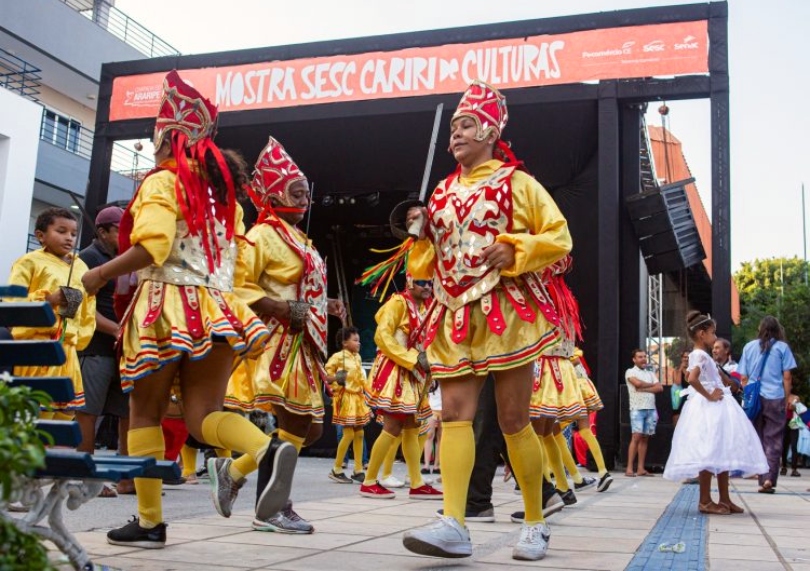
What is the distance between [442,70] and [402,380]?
21.5 ft

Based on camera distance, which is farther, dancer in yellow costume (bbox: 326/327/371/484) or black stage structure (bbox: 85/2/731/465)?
black stage structure (bbox: 85/2/731/465)

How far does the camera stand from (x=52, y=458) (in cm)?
189

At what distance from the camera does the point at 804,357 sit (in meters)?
19.2

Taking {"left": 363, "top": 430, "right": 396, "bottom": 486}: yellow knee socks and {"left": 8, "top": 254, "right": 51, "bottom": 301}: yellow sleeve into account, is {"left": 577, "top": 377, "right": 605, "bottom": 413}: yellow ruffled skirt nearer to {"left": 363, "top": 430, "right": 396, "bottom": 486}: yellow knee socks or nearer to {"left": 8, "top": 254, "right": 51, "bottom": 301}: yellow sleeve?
{"left": 363, "top": 430, "right": 396, "bottom": 486}: yellow knee socks

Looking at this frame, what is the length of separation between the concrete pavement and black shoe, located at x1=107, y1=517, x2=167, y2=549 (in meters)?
0.04

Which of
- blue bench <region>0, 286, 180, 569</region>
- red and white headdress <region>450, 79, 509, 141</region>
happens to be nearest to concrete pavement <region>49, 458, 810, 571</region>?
blue bench <region>0, 286, 180, 569</region>

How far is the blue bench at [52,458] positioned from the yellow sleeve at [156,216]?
0.92 metres

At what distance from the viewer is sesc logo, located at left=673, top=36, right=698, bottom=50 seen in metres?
11.0

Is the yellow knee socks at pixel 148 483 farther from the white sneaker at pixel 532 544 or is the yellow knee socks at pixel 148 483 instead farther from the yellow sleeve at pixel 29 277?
the yellow sleeve at pixel 29 277

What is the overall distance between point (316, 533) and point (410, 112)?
363 inches

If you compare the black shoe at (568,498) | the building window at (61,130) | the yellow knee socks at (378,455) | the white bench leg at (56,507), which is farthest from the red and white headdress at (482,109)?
the building window at (61,130)

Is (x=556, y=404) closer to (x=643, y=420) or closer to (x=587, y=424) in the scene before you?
(x=587, y=424)

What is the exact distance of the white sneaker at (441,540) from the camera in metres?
2.95

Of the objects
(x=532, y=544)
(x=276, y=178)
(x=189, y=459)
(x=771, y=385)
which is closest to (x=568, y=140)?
(x=771, y=385)
